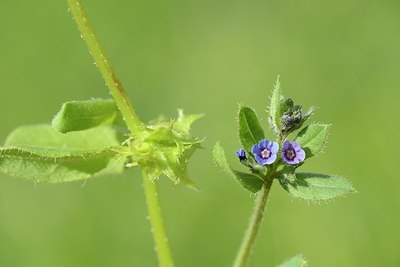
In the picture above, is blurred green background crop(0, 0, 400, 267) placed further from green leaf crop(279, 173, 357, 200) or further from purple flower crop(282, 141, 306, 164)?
purple flower crop(282, 141, 306, 164)

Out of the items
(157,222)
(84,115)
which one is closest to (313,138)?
(157,222)

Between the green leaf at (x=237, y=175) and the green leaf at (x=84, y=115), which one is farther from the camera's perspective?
the green leaf at (x=84, y=115)

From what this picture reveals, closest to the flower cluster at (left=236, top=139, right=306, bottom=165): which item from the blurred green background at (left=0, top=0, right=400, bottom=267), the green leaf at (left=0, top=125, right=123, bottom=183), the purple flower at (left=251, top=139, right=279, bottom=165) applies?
the purple flower at (left=251, top=139, right=279, bottom=165)

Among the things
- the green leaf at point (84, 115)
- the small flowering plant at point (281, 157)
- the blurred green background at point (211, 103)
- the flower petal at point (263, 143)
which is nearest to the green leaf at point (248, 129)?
the small flowering plant at point (281, 157)

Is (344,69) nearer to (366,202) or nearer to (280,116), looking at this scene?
(366,202)

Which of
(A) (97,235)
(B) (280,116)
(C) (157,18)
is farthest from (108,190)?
(B) (280,116)

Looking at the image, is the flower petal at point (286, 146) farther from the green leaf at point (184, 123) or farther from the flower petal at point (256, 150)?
the green leaf at point (184, 123)

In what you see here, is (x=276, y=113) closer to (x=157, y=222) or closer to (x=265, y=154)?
(x=265, y=154)
